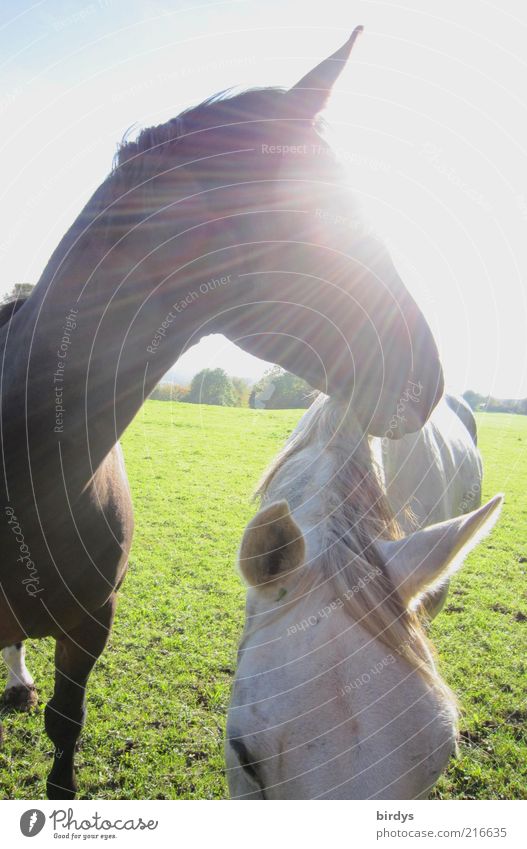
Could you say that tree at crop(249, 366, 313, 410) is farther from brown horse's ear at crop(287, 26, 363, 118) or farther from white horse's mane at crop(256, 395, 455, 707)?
brown horse's ear at crop(287, 26, 363, 118)

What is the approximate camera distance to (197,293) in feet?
5.99

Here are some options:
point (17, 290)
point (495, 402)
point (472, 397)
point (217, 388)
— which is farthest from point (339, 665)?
point (472, 397)

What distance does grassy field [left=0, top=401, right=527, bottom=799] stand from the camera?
403 centimetres

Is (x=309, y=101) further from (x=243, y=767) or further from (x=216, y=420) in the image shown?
(x=216, y=420)

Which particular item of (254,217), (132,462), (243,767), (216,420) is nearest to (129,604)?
(243,767)

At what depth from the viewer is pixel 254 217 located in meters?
1.78

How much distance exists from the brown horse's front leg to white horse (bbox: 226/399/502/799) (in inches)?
58.1

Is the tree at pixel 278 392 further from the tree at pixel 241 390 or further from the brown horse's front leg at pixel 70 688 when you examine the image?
the brown horse's front leg at pixel 70 688

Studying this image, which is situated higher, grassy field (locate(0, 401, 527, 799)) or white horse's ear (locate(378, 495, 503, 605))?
white horse's ear (locate(378, 495, 503, 605))

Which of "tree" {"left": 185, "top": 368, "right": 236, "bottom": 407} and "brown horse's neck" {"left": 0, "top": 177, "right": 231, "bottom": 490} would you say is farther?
"tree" {"left": 185, "top": 368, "right": 236, "bottom": 407}

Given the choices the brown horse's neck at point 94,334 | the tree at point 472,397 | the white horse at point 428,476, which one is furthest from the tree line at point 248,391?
the tree at point 472,397

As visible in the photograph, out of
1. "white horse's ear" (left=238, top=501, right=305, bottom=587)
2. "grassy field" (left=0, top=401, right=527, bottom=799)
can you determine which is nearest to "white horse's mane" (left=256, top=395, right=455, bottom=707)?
"white horse's ear" (left=238, top=501, right=305, bottom=587)

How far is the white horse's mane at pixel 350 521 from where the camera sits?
1.80 m

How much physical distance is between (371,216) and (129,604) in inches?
246
